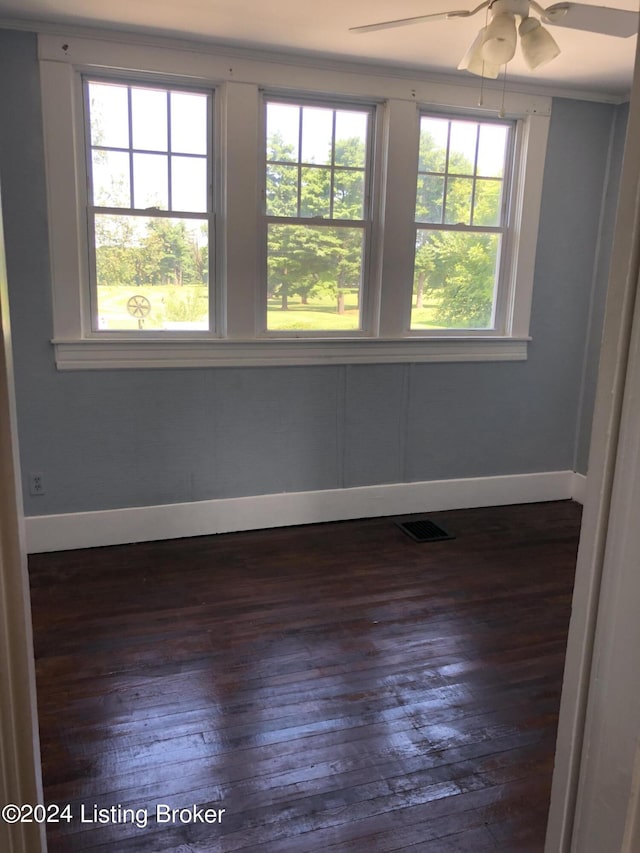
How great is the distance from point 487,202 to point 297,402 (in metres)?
1.75

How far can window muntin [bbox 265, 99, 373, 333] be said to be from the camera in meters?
3.61

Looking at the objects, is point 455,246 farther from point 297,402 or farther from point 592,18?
point 592,18

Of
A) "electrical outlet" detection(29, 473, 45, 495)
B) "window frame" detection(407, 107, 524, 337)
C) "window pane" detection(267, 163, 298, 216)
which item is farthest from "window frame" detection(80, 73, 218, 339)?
"window frame" detection(407, 107, 524, 337)

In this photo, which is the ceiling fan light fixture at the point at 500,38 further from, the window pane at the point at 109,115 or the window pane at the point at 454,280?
the window pane at the point at 109,115

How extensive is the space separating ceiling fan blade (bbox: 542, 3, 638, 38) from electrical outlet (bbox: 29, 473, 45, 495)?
3069 mm

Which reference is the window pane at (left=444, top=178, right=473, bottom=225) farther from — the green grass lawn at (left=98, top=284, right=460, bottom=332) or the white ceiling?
the green grass lawn at (left=98, top=284, right=460, bottom=332)

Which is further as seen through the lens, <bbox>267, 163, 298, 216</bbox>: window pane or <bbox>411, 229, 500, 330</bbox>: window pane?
<bbox>411, 229, 500, 330</bbox>: window pane

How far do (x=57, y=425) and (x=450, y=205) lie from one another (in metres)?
2.64

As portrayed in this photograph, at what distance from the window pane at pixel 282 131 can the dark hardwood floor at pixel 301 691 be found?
2191mm

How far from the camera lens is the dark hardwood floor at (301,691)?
6.04ft

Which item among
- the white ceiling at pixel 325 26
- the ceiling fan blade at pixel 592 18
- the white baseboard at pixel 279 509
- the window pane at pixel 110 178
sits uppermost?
the white ceiling at pixel 325 26

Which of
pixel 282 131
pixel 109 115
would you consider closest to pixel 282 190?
pixel 282 131

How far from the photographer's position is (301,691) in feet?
7.90

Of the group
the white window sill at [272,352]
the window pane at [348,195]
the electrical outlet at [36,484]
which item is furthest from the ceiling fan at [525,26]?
the electrical outlet at [36,484]
